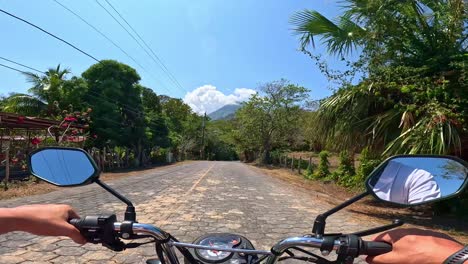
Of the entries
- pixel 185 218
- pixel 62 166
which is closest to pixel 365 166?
pixel 185 218

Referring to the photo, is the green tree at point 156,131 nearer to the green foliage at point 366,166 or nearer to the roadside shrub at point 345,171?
the roadside shrub at point 345,171

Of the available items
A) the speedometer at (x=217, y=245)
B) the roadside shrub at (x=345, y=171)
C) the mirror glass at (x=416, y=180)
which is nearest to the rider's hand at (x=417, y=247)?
the mirror glass at (x=416, y=180)

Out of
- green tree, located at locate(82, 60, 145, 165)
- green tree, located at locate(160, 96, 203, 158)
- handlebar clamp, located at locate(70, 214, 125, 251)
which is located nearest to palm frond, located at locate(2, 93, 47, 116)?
green tree, located at locate(82, 60, 145, 165)

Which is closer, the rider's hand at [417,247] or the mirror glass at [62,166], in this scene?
the rider's hand at [417,247]

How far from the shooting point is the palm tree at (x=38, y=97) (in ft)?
66.8

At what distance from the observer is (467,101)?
6992mm

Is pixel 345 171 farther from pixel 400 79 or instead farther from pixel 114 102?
pixel 114 102

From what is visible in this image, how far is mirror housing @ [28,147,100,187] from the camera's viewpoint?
72.3 inches

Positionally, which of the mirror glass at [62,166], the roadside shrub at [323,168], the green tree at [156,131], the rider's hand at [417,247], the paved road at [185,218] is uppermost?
the green tree at [156,131]

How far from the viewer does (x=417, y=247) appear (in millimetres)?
1143

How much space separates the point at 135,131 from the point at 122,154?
1994mm

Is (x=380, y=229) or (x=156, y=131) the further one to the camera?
(x=156, y=131)

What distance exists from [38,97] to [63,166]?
859 inches

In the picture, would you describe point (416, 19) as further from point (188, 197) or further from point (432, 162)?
point (432, 162)
